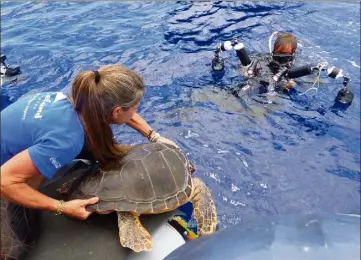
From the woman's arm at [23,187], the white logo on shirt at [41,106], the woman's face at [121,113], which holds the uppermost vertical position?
the white logo on shirt at [41,106]

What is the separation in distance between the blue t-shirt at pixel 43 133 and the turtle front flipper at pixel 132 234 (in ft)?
2.11

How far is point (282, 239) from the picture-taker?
1868mm

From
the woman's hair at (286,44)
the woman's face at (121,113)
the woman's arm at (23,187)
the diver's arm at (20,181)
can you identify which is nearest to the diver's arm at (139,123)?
the woman's face at (121,113)

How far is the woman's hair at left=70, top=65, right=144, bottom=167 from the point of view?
2385 millimetres

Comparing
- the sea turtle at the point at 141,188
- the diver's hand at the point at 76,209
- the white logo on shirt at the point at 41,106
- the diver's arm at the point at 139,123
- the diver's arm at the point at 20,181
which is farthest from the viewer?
the diver's arm at the point at 139,123

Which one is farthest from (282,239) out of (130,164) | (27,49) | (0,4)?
(0,4)

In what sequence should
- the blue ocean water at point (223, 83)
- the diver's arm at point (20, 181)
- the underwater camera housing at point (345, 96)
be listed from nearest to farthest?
the diver's arm at point (20, 181) → the blue ocean water at point (223, 83) → the underwater camera housing at point (345, 96)

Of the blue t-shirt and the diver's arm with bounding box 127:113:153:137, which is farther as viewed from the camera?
the diver's arm with bounding box 127:113:153:137

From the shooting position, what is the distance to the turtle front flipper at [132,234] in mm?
2506

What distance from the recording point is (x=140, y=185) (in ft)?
9.20

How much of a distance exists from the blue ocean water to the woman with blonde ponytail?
1703mm

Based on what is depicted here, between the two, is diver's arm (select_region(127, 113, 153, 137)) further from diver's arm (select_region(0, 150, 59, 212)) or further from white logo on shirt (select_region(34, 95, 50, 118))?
diver's arm (select_region(0, 150, 59, 212))

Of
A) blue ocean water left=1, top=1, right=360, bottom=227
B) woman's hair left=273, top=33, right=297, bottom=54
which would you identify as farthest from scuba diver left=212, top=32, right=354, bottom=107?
blue ocean water left=1, top=1, right=360, bottom=227

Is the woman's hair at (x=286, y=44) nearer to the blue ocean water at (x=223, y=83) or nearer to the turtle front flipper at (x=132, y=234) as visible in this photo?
the blue ocean water at (x=223, y=83)
